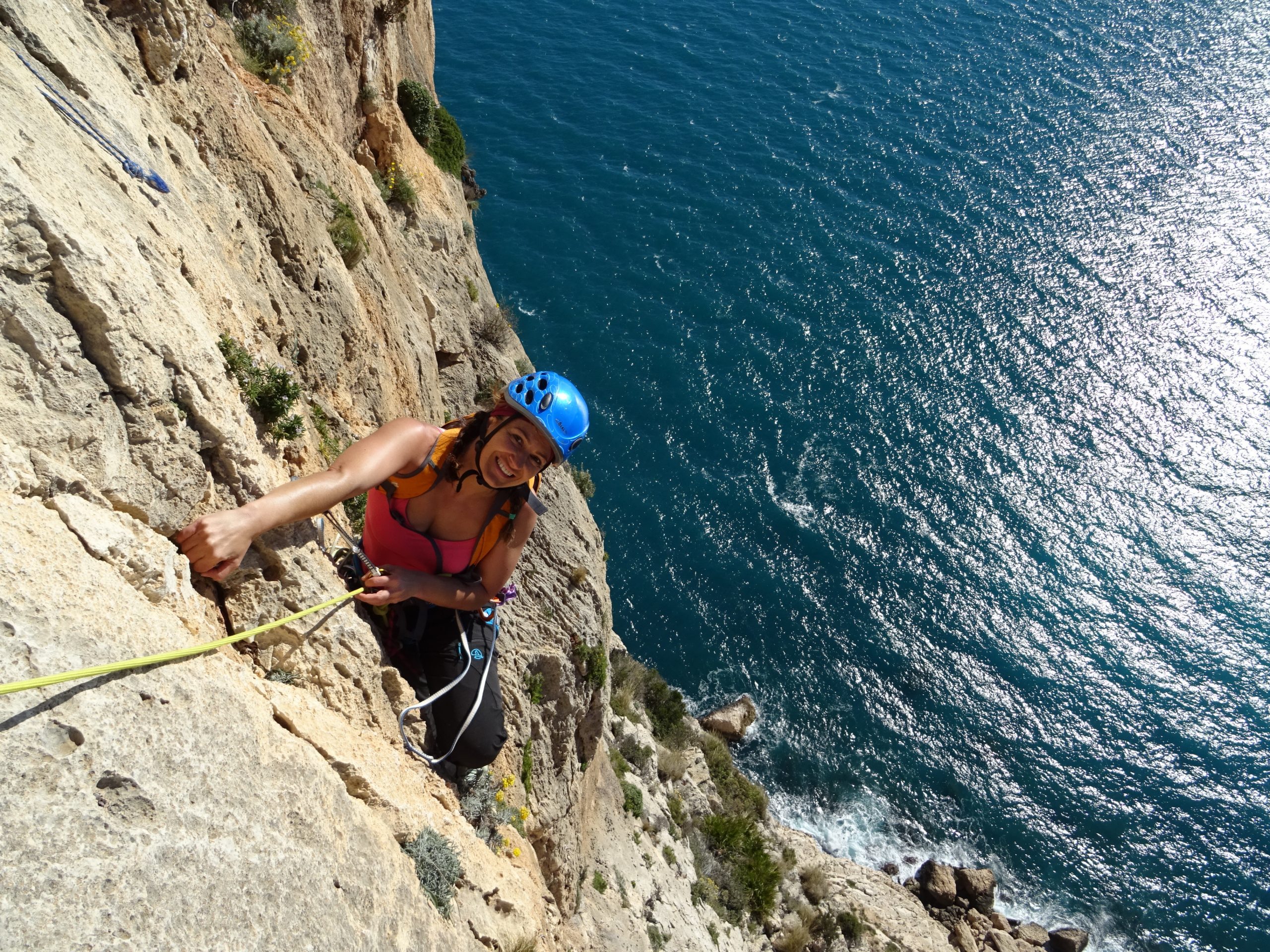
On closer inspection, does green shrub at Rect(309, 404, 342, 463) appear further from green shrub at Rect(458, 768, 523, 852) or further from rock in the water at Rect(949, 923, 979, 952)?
rock in the water at Rect(949, 923, 979, 952)

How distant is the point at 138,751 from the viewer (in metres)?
3.71

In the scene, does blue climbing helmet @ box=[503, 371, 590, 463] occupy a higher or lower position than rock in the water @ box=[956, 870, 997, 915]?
higher

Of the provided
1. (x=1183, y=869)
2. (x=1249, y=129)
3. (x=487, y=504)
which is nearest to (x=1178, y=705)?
(x=1183, y=869)

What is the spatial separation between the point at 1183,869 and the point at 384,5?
103 ft

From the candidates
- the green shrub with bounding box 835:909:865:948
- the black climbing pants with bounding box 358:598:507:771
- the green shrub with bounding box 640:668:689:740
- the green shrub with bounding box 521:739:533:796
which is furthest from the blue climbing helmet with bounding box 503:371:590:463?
the green shrub with bounding box 835:909:865:948

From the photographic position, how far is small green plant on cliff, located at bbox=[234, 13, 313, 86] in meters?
11.4

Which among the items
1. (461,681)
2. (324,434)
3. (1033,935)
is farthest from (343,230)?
(1033,935)

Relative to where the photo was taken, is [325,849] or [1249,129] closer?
[325,849]

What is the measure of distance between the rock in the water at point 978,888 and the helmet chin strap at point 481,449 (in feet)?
80.3

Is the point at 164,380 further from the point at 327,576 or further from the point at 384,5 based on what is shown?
the point at 384,5

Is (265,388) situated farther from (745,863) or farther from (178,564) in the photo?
(745,863)

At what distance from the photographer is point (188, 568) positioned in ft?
15.5

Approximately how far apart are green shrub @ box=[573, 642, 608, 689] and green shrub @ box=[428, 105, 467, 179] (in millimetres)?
12122

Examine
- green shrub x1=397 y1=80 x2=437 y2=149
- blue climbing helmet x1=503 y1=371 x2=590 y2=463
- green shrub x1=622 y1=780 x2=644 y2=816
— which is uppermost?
blue climbing helmet x1=503 y1=371 x2=590 y2=463
